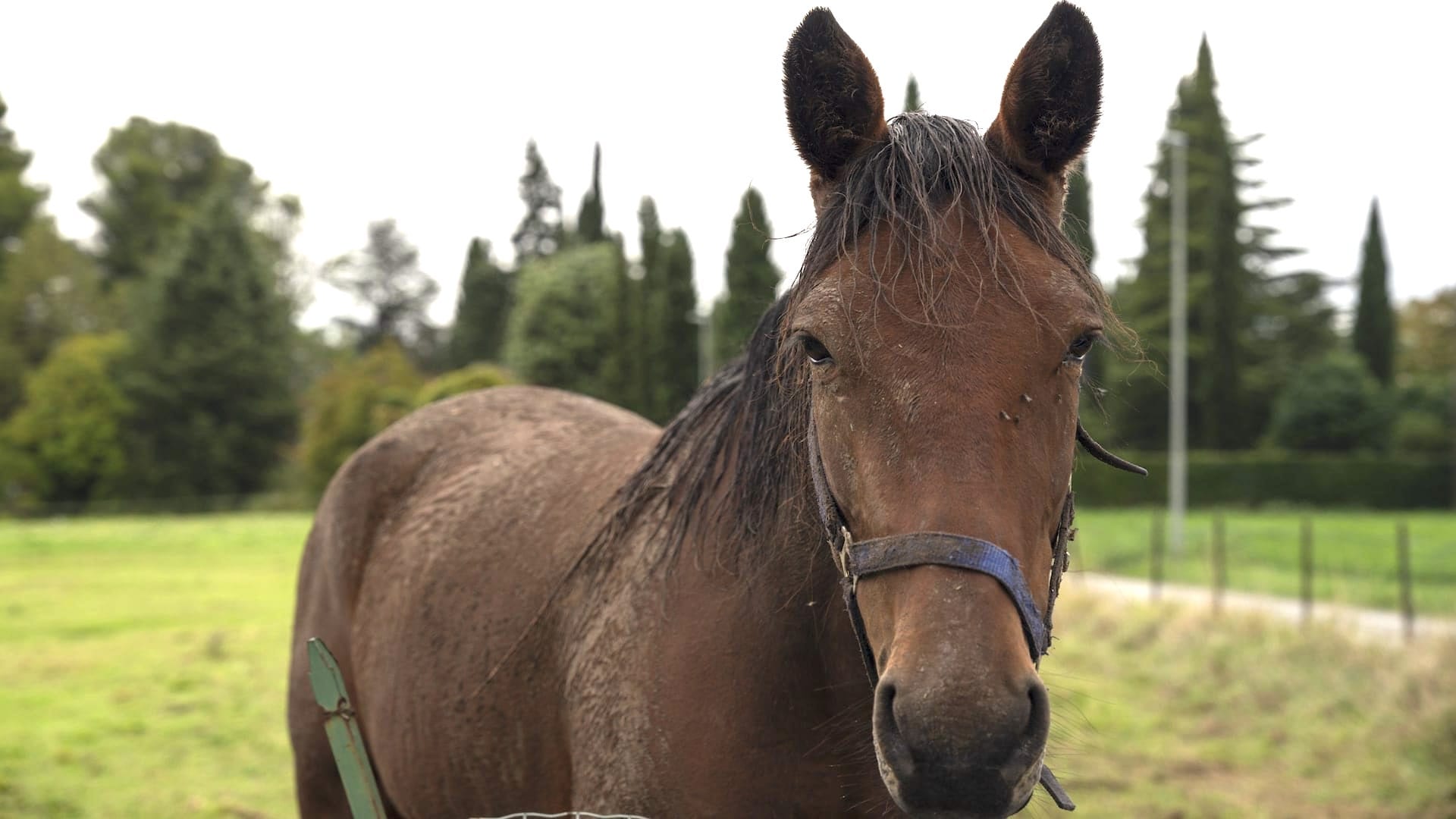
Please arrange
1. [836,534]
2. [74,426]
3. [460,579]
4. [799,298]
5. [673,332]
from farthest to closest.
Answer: [74,426]
[673,332]
[460,579]
[799,298]
[836,534]

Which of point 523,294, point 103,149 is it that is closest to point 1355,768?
point 523,294

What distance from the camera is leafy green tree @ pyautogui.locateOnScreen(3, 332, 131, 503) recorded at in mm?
38781

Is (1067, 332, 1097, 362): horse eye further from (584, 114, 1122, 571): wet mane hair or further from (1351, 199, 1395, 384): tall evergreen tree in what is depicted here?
(1351, 199, 1395, 384): tall evergreen tree

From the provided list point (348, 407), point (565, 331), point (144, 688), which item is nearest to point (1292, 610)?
point (565, 331)

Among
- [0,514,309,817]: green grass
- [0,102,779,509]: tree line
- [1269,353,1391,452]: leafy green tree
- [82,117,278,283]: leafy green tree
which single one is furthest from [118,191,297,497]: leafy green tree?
[1269,353,1391,452]: leafy green tree

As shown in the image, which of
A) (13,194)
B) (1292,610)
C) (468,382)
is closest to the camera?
(468,382)

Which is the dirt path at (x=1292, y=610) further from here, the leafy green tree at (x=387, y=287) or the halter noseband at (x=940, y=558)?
the leafy green tree at (x=387, y=287)

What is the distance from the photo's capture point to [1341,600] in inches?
493

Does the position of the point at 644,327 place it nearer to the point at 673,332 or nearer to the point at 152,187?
the point at 673,332

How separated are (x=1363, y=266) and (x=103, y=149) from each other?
192 ft

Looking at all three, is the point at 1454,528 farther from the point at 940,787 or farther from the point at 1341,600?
the point at 940,787

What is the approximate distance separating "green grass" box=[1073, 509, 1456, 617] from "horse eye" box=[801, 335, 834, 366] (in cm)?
947

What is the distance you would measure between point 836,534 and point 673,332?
862 cm

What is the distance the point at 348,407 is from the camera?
1112 inches
